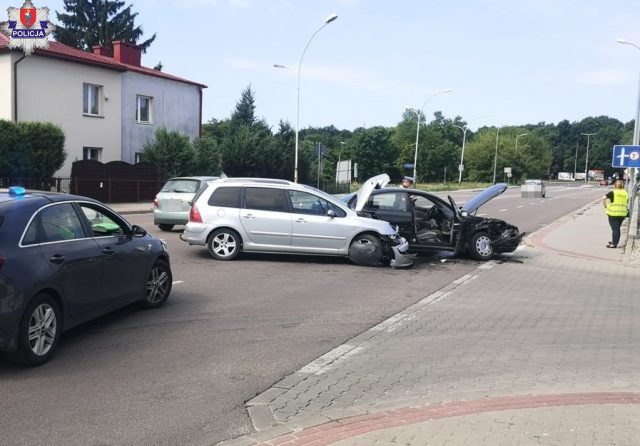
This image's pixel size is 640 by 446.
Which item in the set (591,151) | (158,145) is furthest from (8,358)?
(591,151)

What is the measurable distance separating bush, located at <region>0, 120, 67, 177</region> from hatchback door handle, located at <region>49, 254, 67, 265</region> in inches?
814

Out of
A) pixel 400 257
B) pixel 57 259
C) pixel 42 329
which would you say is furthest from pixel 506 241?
pixel 42 329

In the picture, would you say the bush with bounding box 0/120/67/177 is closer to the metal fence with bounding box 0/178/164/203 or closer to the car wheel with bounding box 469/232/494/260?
the metal fence with bounding box 0/178/164/203

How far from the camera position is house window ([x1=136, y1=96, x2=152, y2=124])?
112 ft

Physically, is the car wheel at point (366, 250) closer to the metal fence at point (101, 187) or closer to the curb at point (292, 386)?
the curb at point (292, 386)

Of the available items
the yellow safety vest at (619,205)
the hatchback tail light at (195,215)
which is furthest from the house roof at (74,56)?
the yellow safety vest at (619,205)

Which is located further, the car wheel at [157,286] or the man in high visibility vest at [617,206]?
the man in high visibility vest at [617,206]

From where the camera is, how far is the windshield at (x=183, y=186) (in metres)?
17.0

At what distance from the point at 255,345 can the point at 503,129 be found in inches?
5604

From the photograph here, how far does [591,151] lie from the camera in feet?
507

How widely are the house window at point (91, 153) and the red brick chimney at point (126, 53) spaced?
20.5ft

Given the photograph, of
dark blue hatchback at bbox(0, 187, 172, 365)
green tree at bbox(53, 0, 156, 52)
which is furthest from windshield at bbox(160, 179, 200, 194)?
green tree at bbox(53, 0, 156, 52)

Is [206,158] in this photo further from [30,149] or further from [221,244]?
[221,244]

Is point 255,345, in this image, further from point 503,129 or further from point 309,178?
point 503,129
